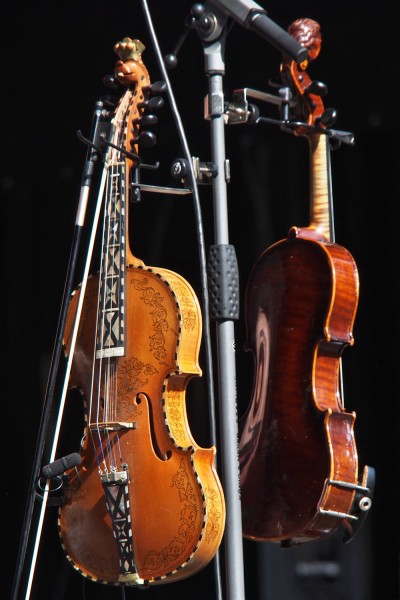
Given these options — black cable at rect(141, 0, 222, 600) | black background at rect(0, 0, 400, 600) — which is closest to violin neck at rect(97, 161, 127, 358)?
black cable at rect(141, 0, 222, 600)

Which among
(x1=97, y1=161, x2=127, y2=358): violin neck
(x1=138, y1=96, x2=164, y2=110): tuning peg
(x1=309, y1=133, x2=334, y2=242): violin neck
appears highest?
(x1=138, y1=96, x2=164, y2=110): tuning peg

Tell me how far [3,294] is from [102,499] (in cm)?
141

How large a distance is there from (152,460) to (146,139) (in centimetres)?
73

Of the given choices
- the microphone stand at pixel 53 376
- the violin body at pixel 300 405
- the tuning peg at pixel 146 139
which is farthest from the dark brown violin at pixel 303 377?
the microphone stand at pixel 53 376

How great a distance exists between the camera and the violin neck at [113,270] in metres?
2.49

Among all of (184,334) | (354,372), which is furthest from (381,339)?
(184,334)

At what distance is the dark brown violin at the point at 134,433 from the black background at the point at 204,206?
0.94 meters

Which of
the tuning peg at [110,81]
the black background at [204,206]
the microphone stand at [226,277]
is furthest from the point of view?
the black background at [204,206]

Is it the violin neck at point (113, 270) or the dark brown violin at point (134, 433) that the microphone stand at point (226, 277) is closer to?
the dark brown violin at point (134, 433)

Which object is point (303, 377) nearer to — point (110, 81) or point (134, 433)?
point (134, 433)

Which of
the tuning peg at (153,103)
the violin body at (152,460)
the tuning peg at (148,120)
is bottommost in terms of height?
the violin body at (152,460)

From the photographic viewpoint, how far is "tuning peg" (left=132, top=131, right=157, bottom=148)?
254 centimetres

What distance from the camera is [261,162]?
11.7ft

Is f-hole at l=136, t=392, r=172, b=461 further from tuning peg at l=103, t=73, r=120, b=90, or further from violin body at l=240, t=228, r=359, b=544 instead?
tuning peg at l=103, t=73, r=120, b=90
